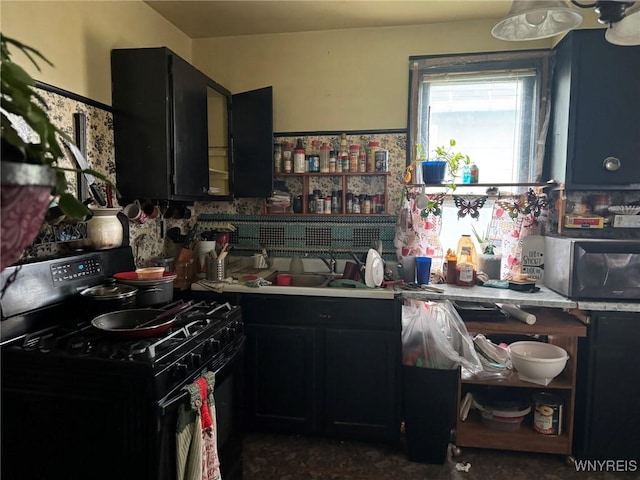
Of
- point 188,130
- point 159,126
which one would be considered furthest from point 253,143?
point 159,126

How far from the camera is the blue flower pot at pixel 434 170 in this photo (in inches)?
100

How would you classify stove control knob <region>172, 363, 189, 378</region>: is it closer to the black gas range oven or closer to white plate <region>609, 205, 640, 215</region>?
the black gas range oven

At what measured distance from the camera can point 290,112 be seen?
2891mm

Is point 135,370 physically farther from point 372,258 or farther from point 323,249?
point 323,249

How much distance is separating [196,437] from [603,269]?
2051 mm

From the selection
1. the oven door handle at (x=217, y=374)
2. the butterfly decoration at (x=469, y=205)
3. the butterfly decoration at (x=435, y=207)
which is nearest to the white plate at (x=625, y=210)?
the butterfly decoration at (x=469, y=205)

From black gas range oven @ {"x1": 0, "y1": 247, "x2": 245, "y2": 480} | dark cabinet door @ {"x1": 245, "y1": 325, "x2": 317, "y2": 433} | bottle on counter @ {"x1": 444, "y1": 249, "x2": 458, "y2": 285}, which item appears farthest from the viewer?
bottle on counter @ {"x1": 444, "y1": 249, "x2": 458, "y2": 285}

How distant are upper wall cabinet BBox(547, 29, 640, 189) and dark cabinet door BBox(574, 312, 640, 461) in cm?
75

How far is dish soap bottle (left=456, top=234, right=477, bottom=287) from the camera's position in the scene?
8.17 ft

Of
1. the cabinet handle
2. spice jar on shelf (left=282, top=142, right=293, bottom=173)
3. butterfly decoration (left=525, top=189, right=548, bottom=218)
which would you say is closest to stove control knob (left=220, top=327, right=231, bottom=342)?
spice jar on shelf (left=282, top=142, right=293, bottom=173)

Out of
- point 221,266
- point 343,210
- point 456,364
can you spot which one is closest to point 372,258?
point 343,210

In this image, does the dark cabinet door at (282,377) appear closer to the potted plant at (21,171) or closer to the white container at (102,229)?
the white container at (102,229)

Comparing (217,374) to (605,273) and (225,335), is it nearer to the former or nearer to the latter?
(225,335)

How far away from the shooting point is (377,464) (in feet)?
7.21
